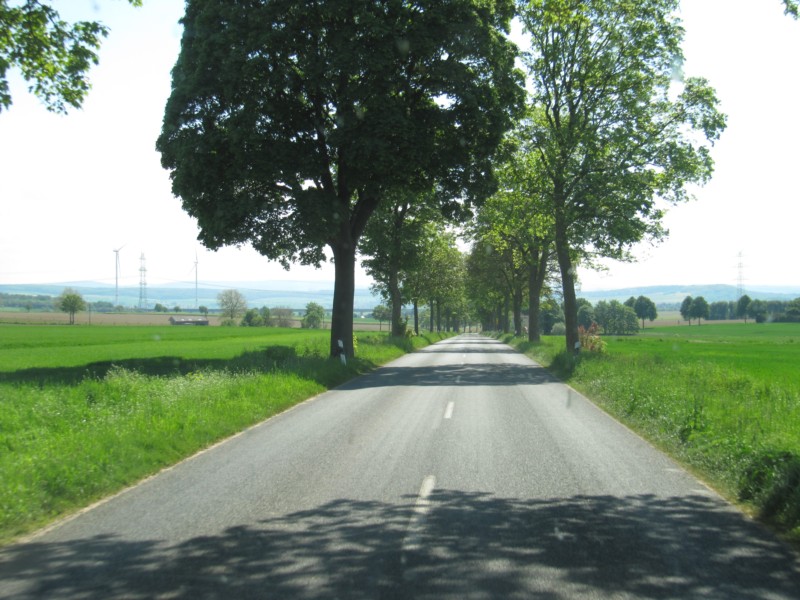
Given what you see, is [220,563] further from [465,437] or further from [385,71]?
[385,71]

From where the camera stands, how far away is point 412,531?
528cm

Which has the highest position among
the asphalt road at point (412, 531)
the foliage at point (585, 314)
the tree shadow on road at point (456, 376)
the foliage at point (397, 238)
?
the foliage at point (397, 238)

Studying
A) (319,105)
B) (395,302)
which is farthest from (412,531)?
(395,302)

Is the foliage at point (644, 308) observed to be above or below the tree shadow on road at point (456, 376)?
above

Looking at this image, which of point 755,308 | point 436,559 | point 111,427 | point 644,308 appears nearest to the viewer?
point 436,559

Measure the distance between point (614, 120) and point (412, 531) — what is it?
24.5m

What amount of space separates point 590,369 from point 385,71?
11.2m

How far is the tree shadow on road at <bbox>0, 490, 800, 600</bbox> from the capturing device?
13.7ft

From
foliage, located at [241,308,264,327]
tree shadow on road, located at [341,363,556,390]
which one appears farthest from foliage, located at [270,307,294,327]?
tree shadow on road, located at [341,363,556,390]

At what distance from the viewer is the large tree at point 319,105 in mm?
19578

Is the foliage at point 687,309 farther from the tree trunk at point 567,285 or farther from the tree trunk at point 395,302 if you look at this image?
the tree trunk at point 567,285

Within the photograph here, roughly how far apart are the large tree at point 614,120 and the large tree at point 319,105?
12.9ft

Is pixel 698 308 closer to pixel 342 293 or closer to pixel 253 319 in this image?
pixel 253 319

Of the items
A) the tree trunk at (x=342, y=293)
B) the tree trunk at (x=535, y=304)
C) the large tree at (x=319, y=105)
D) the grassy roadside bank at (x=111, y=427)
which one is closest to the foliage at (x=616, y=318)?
the tree trunk at (x=535, y=304)
